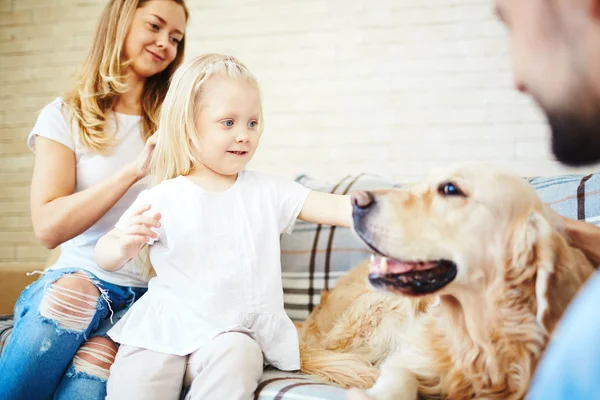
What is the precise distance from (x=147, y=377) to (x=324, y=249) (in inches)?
27.8

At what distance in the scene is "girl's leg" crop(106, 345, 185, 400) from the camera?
0.98m

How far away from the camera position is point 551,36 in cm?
50

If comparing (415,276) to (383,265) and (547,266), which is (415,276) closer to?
(383,265)

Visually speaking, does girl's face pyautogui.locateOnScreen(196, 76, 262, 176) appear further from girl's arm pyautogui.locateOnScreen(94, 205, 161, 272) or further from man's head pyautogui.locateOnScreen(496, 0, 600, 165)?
man's head pyautogui.locateOnScreen(496, 0, 600, 165)

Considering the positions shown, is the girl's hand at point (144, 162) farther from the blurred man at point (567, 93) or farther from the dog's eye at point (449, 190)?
the blurred man at point (567, 93)

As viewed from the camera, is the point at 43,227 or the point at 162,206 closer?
the point at 162,206

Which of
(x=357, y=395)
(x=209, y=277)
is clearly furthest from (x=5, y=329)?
(x=357, y=395)

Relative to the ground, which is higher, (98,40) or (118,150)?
(98,40)

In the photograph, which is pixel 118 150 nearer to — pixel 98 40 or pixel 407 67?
pixel 98 40

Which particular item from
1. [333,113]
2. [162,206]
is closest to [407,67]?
[333,113]

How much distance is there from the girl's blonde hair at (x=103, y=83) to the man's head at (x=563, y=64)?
3.59 feet

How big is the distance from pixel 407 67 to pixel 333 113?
11.9 inches

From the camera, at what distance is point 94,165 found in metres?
1.43

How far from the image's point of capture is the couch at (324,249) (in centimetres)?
128
